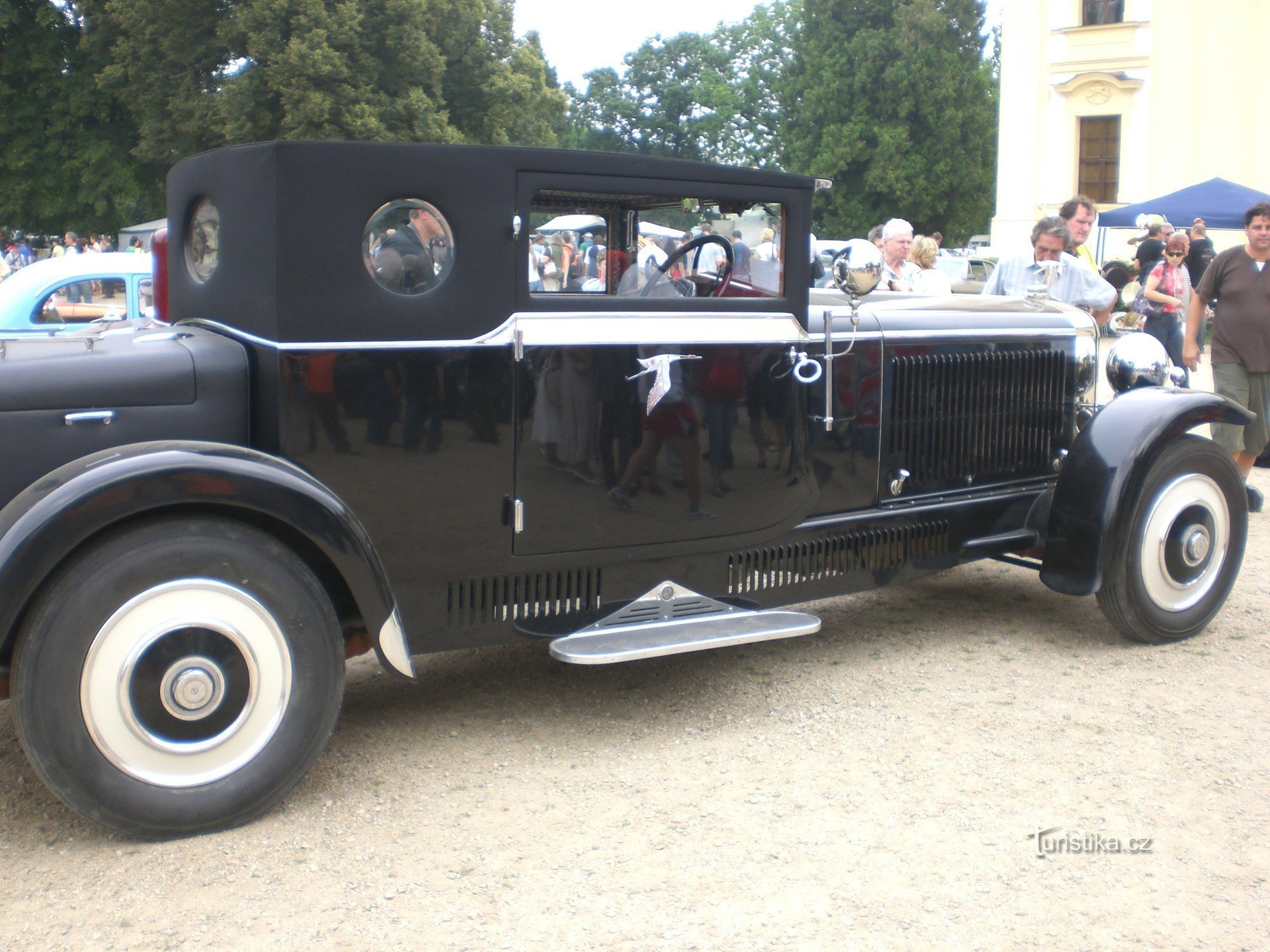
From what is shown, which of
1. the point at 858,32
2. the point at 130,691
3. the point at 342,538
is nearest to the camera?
the point at 130,691

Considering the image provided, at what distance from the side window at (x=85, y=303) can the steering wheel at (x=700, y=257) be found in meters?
5.96

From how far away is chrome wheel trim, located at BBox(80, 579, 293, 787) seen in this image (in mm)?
2740

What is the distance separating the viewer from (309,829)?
2.96 metres

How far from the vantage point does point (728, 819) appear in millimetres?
3051

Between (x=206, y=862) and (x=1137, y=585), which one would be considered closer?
(x=206, y=862)

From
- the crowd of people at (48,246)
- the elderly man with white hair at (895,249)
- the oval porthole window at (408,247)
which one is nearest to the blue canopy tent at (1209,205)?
the elderly man with white hair at (895,249)

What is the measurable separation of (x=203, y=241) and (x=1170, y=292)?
7.68 metres

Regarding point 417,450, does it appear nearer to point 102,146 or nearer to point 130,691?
point 130,691

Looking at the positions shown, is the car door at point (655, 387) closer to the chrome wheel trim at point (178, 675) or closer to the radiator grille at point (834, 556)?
the radiator grille at point (834, 556)

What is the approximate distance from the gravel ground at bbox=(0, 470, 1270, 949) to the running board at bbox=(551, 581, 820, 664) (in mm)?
324

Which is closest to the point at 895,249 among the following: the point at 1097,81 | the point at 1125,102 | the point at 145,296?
the point at 145,296

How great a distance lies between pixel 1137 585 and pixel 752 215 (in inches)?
81.6

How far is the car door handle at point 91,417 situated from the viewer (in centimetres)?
294

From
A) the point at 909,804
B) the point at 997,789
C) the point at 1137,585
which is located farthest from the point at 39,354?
the point at 1137,585
